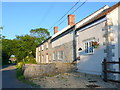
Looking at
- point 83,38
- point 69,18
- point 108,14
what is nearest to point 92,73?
point 83,38

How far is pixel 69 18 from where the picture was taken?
23.1 m

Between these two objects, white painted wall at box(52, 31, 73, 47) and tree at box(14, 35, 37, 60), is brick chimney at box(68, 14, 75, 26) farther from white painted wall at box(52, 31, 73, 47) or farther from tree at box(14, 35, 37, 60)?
tree at box(14, 35, 37, 60)

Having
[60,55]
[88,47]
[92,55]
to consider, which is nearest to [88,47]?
[88,47]

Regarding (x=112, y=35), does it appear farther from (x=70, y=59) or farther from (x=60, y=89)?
(x=70, y=59)

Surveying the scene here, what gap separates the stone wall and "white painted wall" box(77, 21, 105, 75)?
1.25 metres

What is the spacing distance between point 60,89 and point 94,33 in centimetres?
600

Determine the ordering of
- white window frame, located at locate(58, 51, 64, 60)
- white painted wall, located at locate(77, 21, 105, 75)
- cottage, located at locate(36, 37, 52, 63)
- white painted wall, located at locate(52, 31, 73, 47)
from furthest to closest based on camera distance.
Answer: cottage, located at locate(36, 37, 52, 63)
white window frame, located at locate(58, 51, 64, 60)
white painted wall, located at locate(52, 31, 73, 47)
white painted wall, located at locate(77, 21, 105, 75)

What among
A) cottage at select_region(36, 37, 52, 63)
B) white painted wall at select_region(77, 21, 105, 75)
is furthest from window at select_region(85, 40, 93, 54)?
cottage at select_region(36, 37, 52, 63)

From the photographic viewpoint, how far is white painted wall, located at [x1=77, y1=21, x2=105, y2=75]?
446 inches

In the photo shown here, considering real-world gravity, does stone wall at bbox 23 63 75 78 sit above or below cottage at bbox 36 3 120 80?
below

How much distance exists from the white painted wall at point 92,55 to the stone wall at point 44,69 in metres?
1.25

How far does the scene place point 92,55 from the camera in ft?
40.5

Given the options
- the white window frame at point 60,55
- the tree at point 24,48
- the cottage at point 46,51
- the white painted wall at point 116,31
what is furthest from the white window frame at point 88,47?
the tree at point 24,48

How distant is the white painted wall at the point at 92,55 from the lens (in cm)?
1132
